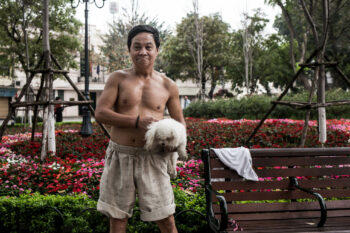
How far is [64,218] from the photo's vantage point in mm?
3637

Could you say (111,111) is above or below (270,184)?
above

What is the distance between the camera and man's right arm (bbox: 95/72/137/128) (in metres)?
2.44

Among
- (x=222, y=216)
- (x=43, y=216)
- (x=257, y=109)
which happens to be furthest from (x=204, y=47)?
(x=222, y=216)

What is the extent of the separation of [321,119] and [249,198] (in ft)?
16.7

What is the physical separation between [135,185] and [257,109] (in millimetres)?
16933

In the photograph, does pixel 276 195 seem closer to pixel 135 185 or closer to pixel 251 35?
pixel 135 185

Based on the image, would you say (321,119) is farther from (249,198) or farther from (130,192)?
(130,192)

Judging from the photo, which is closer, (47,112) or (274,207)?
(274,207)

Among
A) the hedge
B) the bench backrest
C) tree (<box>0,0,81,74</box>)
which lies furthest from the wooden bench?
tree (<box>0,0,81,74</box>)

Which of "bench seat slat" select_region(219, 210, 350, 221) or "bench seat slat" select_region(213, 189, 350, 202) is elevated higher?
"bench seat slat" select_region(213, 189, 350, 202)

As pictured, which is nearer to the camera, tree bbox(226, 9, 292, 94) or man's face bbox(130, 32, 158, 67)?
man's face bbox(130, 32, 158, 67)

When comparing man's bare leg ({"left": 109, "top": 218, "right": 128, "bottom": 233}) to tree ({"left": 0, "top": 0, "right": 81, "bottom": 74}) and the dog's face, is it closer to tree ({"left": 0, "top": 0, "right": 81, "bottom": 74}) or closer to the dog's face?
the dog's face

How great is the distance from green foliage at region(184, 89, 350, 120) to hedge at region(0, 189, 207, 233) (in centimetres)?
1384

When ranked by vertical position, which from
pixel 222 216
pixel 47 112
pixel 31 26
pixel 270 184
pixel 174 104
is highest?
pixel 31 26
